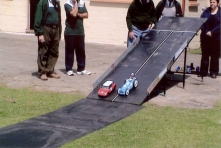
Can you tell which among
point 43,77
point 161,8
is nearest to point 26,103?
point 43,77

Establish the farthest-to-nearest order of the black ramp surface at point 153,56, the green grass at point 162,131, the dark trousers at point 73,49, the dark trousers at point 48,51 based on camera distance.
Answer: the dark trousers at point 73,49 < the dark trousers at point 48,51 < the black ramp surface at point 153,56 < the green grass at point 162,131

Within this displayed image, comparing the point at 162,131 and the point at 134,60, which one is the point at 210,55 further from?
the point at 162,131

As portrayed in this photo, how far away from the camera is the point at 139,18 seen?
439 inches

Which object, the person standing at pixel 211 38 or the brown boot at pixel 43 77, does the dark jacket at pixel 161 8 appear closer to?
the person standing at pixel 211 38

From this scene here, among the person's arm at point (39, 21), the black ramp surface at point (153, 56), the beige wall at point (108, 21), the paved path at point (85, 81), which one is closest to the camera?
the black ramp surface at point (153, 56)

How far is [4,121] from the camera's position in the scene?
7973 millimetres

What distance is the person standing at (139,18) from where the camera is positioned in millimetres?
11055

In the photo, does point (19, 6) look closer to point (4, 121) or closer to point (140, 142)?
point (4, 121)

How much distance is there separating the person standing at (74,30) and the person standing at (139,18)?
1.04 m

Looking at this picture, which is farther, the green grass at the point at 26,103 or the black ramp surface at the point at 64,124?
the green grass at the point at 26,103

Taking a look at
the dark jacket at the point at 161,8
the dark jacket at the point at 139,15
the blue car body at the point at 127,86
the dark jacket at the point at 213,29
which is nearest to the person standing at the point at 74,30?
the dark jacket at the point at 139,15

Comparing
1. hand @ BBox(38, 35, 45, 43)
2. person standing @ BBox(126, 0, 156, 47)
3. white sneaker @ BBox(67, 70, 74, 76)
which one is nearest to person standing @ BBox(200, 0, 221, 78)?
person standing @ BBox(126, 0, 156, 47)

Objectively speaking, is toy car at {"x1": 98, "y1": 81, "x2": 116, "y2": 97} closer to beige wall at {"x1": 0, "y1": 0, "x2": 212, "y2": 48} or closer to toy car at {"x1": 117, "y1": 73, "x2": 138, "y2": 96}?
toy car at {"x1": 117, "y1": 73, "x2": 138, "y2": 96}

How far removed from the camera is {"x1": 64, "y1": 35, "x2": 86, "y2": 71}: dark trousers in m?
11.5
